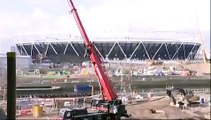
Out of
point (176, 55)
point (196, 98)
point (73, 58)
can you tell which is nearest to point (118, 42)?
point (73, 58)

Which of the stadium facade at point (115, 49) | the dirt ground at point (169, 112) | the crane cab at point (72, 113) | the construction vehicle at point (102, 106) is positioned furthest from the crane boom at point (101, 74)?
the stadium facade at point (115, 49)

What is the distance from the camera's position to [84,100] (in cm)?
3994

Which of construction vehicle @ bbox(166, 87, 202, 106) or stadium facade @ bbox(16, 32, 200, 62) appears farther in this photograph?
stadium facade @ bbox(16, 32, 200, 62)

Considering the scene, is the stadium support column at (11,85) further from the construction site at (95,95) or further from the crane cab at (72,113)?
the crane cab at (72,113)

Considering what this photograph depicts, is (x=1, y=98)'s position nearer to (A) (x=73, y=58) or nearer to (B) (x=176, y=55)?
(A) (x=73, y=58)

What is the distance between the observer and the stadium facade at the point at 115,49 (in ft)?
488

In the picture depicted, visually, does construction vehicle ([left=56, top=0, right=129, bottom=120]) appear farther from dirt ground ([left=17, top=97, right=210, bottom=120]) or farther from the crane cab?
dirt ground ([left=17, top=97, right=210, bottom=120])

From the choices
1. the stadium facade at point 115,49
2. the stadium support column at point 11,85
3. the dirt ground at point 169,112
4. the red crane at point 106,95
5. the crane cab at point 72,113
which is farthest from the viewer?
the stadium facade at point 115,49

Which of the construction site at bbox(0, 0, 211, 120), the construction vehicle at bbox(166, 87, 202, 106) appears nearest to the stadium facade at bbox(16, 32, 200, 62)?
the construction site at bbox(0, 0, 211, 120)

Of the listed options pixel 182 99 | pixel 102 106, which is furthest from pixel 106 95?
pixel 182 99

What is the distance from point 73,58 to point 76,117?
12228 cm

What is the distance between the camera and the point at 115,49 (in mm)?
153250

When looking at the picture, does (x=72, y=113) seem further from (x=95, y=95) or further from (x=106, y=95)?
(x=95, y=95)

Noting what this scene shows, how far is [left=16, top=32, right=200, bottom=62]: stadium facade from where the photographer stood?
14862cm
